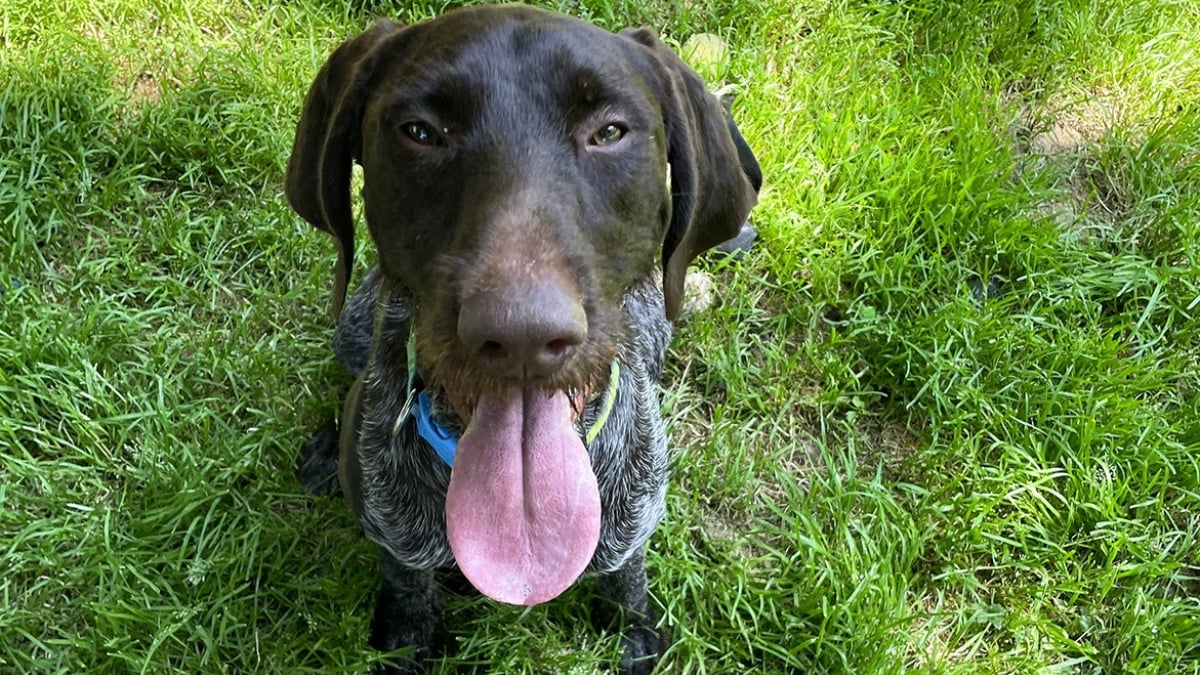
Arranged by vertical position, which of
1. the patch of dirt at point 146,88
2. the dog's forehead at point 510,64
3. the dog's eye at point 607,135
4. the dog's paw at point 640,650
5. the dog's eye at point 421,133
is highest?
the dog's forehead at point 510,64

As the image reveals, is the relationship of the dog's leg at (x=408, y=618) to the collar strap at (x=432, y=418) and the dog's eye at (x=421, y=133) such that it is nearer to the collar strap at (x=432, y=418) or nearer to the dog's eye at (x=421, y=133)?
the collar strap at (x=432, y=418)

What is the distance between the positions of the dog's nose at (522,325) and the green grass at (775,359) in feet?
5.52

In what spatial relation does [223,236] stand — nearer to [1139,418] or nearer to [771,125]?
[771,125]

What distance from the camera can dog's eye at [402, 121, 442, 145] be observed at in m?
2.57

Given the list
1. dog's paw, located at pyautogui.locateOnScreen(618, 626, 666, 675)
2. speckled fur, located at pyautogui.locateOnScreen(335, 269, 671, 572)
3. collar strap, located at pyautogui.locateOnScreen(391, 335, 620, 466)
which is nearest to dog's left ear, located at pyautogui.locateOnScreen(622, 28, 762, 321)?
speckled fur, located at pyautogui.locateOnScreen(335, 269, 671, 572)

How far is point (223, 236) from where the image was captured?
15.1 feet

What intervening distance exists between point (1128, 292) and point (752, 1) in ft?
6.95

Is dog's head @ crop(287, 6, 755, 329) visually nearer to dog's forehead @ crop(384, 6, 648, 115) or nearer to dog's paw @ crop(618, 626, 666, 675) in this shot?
dog's forehead @ crop(384, 6, 648, 115)

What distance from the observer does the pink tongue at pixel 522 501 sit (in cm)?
268

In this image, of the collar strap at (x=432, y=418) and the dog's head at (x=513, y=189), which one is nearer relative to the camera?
the dog's head at (x=513, y=189)

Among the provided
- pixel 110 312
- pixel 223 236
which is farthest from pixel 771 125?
pixel 110 312

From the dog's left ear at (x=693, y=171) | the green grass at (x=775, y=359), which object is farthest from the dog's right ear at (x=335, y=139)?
the green grass at (x=775, y=359)

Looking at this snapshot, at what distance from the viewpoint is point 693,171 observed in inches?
115

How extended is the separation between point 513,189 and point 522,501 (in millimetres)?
802
